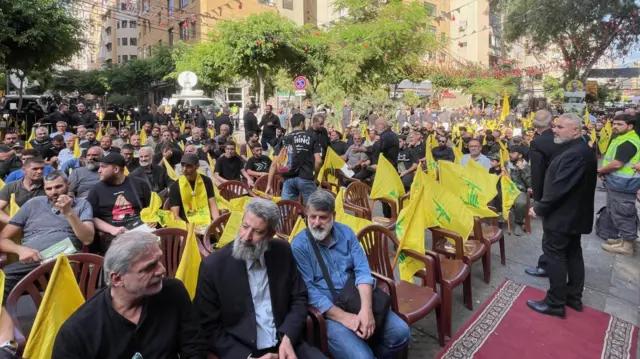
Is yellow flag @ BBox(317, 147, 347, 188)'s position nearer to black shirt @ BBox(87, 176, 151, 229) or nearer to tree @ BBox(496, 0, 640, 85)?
black shirt @ BBox(87, 176, 151, 229)

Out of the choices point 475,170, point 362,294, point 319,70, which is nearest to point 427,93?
point 319,70

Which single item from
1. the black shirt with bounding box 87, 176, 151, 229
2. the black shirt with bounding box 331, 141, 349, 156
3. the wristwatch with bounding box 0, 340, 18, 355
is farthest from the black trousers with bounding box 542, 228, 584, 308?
the black shirt with bounding box 331, 141, 349, 156

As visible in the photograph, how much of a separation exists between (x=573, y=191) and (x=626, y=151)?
87.3 inches

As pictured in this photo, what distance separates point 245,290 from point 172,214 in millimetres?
2041

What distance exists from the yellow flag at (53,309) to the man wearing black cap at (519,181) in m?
5.68

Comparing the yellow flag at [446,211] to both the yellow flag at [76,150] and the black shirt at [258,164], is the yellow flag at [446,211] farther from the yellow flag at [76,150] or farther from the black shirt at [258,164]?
the yellow flag at [76,150]

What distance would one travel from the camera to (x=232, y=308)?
99.1 inches

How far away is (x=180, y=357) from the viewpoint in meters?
2.26

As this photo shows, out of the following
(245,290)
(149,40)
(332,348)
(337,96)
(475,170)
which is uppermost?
(149,40)

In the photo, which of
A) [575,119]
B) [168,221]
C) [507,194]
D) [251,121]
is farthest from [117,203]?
[251,121]

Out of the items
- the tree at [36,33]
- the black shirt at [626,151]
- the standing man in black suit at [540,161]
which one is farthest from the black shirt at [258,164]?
the tree at [36,33]

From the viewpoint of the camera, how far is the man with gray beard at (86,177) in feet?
16.4

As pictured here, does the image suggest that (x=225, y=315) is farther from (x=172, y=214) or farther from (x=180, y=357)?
(x=172, y=214)

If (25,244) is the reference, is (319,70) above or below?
above
